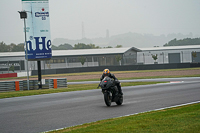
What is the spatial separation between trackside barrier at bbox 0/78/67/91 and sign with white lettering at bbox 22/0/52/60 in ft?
7.59

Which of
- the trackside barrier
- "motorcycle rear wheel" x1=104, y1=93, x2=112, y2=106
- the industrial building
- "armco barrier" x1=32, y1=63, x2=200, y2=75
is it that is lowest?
the trackside barrier

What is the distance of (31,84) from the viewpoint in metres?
28.0

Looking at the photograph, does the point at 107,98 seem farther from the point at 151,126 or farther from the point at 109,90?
the point at 151,126

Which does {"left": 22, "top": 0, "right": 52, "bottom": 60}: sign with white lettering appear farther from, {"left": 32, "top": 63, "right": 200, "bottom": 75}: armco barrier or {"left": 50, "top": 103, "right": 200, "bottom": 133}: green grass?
{"left": 32, "top": 63, "right": 200, "bottom": 75}: armco barrier

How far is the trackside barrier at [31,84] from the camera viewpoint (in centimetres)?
2689

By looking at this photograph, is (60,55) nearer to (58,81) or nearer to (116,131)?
(58,81)

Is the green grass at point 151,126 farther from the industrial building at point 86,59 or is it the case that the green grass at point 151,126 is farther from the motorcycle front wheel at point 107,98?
the industrial building at point 86,59

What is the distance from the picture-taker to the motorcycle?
1238 centimetres

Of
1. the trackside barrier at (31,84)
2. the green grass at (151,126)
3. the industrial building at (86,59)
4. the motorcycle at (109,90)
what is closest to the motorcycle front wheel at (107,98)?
the motorcycle at (109,90)

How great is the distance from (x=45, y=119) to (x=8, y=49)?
145423 mm

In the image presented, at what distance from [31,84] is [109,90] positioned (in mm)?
16677

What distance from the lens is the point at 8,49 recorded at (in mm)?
148875

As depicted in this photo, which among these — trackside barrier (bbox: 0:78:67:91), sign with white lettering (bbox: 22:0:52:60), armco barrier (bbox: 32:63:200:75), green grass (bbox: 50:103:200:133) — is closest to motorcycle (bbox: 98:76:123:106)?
green grass (bbox: 50:103:200:133)

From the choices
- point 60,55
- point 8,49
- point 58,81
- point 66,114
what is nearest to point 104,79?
point 66,114
